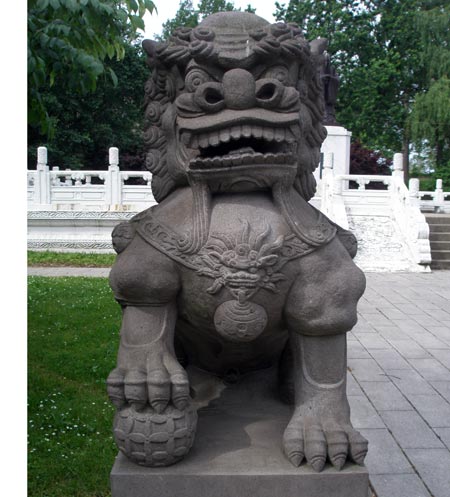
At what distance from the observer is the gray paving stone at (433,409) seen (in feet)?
11.1

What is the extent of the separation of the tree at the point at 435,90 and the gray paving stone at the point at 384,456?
19178mm

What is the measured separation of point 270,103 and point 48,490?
6.35ft

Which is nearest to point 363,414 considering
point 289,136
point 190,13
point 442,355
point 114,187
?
point 442,355

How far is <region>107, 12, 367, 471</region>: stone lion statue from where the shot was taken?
1699mm

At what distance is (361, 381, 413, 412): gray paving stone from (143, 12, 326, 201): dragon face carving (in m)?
2.33

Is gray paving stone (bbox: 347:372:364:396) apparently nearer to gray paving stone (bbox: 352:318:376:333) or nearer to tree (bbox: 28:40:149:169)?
gray paving stone (bbox: 352:318:376:333)

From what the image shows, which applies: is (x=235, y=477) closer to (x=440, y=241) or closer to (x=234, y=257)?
(x=234, y=257)

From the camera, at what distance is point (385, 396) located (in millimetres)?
3809

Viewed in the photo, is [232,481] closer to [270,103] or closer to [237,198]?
[237,198]

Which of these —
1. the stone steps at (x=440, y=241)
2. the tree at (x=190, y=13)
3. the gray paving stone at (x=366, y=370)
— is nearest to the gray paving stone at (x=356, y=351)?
the gray paving stone at (x=366, y=370)

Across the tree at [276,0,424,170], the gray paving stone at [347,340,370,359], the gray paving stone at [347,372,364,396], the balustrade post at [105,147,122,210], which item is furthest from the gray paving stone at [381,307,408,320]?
the tree at [276,0,424,170]

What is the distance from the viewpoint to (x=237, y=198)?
181cm

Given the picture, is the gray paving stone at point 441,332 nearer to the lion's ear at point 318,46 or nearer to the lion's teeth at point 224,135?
the lion's ear at point 318,46

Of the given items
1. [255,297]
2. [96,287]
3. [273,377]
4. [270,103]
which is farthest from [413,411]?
[96,287]
